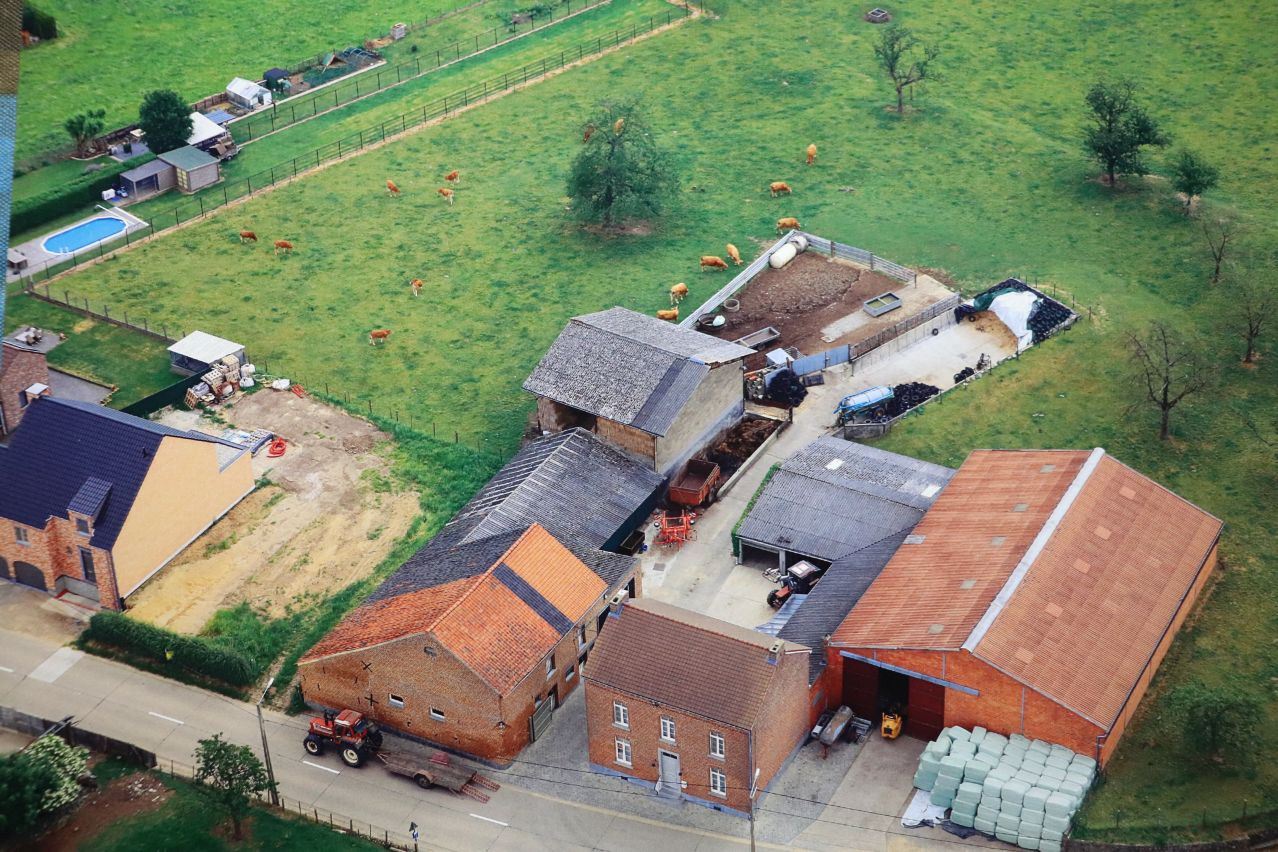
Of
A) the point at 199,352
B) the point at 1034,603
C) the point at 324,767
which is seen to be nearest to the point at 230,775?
the point at 324,767

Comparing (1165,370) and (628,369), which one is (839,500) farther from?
(1165,370)

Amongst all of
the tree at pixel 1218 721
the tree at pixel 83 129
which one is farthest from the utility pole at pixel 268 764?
the tree at pixel 83 129

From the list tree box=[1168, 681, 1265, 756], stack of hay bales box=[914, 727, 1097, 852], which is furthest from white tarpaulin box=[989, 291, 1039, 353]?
stack of hay bales box=[914, 727, 1097, 852]

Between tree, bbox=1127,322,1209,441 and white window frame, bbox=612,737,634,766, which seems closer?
white window frame, bbox=612,737,634,766

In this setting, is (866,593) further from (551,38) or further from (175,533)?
(551,38)

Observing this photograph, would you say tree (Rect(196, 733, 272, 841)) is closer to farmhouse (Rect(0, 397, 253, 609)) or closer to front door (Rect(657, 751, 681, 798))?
farmhouse (Rect(0, 397, 253, 609))

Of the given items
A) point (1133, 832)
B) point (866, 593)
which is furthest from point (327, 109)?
point (1133, 832)
